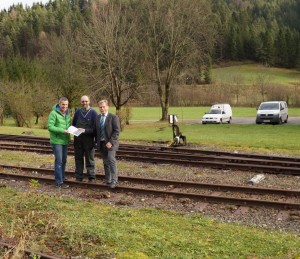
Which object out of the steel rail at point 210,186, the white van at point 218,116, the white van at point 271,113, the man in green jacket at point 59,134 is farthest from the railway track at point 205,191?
the white van at point 218,116

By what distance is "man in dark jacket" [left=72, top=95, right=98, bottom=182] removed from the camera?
1078cm

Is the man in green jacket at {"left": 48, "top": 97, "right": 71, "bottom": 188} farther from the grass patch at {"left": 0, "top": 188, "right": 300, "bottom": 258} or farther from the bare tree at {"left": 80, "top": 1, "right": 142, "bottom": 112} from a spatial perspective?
the bare tree at {"left": 80, "top": 1, "right": 142, "bottom": 112}

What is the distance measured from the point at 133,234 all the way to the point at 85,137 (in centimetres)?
470

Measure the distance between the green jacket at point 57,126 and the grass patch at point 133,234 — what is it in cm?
247

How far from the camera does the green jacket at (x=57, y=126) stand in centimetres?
1054

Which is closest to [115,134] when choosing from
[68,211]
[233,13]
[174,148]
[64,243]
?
[68,211]

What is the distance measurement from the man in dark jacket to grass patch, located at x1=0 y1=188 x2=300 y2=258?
263 cm

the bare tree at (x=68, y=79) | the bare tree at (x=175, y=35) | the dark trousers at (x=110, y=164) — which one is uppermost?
the bare tree at (x=175, y=35)

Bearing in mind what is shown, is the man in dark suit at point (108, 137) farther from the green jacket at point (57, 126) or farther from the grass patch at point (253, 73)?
the grass patch at point (253, 73)

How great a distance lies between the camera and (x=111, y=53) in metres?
40.2

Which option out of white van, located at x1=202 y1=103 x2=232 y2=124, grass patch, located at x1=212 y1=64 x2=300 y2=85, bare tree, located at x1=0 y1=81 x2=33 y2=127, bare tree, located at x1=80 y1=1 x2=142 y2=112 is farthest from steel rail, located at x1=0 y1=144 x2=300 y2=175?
grass patch, located at x1=212 y1=64 x2=300 y2=85

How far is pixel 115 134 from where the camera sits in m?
10.4

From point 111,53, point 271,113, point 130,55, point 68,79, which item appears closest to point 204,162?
point 271,113

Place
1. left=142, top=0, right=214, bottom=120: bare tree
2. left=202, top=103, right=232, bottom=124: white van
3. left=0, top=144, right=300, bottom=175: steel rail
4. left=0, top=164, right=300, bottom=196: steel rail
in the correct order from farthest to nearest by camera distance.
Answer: left=142, top=0, right=214, bottom=120: bare tree
left=202, top=103, right=232, bottom=124: white van
left=0, top=144, right=300, bottom=175: steel rail
left=0, top=164, right=300, bottom=196: steel rail
